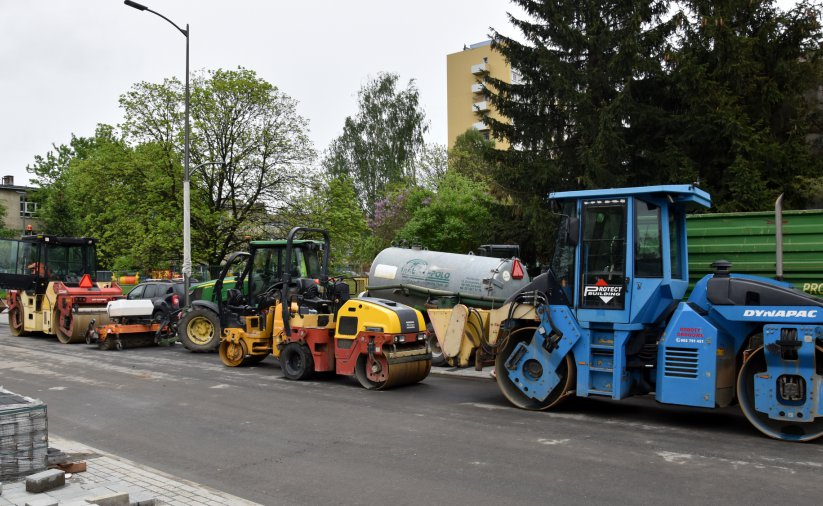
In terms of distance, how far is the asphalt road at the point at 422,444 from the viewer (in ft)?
20.3

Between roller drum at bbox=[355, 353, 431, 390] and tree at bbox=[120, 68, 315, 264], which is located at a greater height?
tree at bbox=[120, 68, 315, 264]

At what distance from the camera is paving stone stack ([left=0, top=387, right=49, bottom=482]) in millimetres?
5918

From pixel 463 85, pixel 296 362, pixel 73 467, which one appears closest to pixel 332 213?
pixel 296 362

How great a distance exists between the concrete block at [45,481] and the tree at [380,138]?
149 ft

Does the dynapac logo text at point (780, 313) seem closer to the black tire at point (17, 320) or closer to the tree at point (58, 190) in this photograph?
the black tire at point (17, 320)

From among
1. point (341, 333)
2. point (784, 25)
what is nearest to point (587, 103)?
point (784, 25)

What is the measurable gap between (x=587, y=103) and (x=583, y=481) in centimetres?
1633

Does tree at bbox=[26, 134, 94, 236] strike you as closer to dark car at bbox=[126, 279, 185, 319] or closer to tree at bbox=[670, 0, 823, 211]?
dark car at bbox=[126, 279, 185, 319]

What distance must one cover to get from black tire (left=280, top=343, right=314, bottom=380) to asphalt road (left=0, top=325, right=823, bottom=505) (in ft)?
0.75

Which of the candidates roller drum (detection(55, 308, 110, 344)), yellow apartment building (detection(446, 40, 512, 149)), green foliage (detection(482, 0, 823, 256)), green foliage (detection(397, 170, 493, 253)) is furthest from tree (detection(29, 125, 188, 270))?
yellow apartment building (detection(446, 40, 512, 149))

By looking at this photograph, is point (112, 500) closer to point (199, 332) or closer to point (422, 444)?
point (422, 444)

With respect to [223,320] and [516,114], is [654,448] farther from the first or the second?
[516,114]

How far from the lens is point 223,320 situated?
1509cm

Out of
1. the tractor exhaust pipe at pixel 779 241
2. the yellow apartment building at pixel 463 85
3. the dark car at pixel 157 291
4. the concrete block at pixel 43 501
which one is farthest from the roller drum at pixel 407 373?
the yellow apartment building at pixel 463 85
